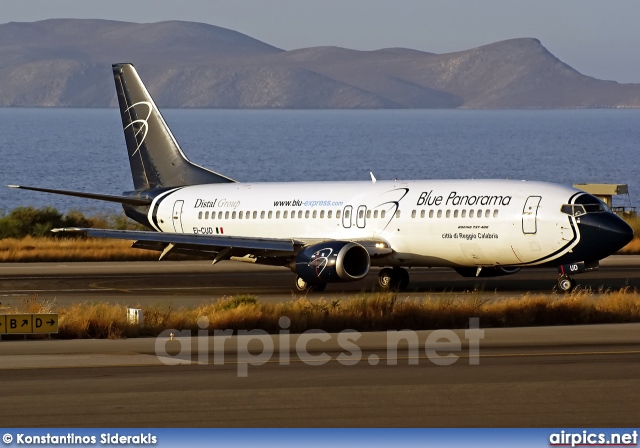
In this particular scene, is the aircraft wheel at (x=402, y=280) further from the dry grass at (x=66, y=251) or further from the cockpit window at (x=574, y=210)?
the dry grass at (x=66, y=251)

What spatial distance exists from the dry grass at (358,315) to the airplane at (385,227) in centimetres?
476

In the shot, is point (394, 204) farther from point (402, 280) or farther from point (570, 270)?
point (570, 270)

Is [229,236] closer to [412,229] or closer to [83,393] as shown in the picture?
[412,229]

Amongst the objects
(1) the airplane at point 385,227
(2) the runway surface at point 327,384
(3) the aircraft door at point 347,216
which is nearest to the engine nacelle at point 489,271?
(1) the airplane at point 385,227

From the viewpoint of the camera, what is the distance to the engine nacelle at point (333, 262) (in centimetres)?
3609

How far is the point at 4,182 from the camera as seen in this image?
131m

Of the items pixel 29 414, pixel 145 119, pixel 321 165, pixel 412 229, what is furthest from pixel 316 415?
pixel 321 165

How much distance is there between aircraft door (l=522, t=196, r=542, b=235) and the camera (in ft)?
115

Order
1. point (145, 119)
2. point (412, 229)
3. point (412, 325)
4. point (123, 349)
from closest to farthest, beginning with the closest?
point (123, 349)
point (412, 325)
point (412, 229)
point (145, 119)

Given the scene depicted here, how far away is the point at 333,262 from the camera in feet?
119

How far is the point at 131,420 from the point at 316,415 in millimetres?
2406

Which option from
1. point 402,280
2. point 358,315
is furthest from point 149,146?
point 358,315

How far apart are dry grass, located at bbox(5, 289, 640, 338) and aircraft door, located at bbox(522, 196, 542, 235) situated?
15.7 ft

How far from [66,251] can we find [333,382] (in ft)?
118
